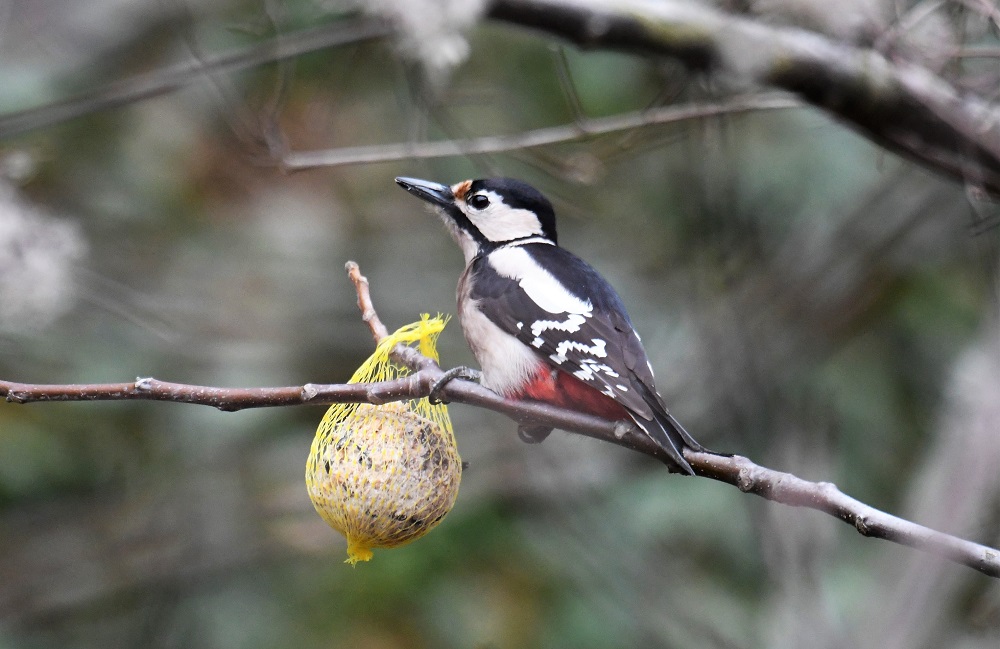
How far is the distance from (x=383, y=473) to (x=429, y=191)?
1.16 m

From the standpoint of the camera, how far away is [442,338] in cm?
492

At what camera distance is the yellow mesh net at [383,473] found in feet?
7.63

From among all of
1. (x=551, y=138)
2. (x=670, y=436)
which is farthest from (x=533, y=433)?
(x=551, y=138)

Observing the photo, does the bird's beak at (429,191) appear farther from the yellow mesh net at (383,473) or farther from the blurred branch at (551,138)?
the yellow mesh net at (383,473)

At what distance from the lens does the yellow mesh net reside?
2.33 m

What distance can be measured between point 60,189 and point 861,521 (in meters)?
3.73

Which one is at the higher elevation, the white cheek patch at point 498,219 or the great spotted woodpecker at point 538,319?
the white cheek patch at point 498,219

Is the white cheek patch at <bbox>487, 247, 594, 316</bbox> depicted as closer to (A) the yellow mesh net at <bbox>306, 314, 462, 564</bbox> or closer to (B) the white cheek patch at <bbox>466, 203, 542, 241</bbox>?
(B) the white cheek patch at <bbox>466, 203, 542, 241</bbox>

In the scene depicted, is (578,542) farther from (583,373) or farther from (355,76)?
(355,76)

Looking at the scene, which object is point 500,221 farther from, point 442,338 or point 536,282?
point 442,338

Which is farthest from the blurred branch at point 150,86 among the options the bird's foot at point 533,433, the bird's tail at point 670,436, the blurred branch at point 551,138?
the bird's tail at point 670,436

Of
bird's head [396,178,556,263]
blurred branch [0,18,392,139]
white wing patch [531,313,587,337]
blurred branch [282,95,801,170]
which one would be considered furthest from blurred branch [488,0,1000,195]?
white wing patch [531,313,587,337]

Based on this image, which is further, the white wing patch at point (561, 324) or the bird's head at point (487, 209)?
the bird's head at point (487, 209)

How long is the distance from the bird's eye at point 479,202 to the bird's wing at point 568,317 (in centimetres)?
21
